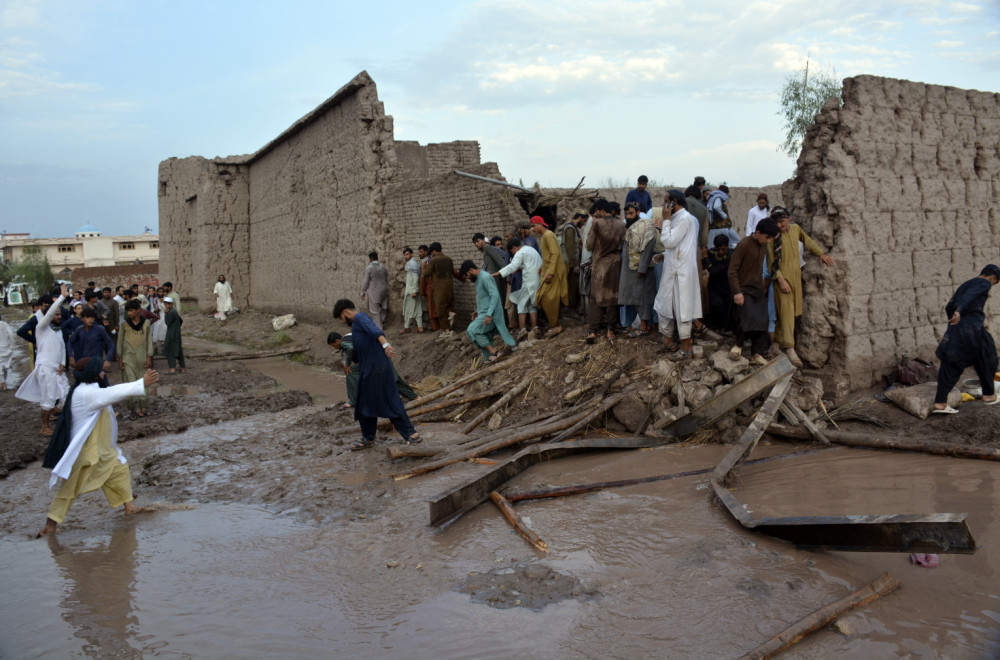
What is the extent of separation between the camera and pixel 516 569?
13.9 feet

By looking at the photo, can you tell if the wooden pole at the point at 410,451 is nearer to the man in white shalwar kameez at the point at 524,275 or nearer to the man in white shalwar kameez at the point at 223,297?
the man in white shalwar kameez at the point at 524,275

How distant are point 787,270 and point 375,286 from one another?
821 centimetres

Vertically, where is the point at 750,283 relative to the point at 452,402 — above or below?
above

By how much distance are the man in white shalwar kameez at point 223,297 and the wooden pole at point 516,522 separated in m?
17.8

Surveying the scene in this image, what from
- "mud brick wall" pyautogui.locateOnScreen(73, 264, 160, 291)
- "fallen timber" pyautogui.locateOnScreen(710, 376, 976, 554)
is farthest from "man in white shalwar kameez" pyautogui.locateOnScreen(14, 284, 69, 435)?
"mud brick wall" pyautogui.locateOnScreen(73, 264, 160, 291)

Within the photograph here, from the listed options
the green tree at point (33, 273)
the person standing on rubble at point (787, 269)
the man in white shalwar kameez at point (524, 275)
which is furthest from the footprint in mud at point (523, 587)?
the green tree at point (33, 273)

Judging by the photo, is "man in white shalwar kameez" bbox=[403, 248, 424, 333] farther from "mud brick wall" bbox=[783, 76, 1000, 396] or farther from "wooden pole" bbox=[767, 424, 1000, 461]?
"wooden pole" bbox=[767, 424, 1000, 461]

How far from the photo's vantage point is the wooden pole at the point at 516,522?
4.54 metres

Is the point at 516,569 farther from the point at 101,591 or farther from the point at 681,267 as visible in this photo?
the point at 681,267

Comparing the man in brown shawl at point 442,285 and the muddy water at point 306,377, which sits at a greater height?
the man in brown shawl at point 442,285

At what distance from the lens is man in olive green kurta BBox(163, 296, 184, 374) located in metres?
12.5

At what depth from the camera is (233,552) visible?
4.88 m

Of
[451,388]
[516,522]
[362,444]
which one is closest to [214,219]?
[451,388]

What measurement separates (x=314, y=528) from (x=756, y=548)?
314cm
